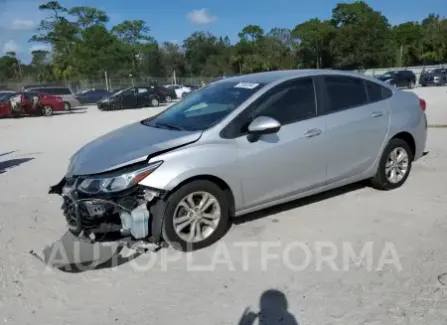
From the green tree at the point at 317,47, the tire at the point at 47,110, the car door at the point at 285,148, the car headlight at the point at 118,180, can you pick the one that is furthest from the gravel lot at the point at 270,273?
the green tree at the point at 317,47

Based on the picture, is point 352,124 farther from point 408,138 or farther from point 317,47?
point 317,47

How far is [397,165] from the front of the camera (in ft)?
19.3

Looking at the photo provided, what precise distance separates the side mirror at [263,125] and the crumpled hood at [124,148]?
52cm

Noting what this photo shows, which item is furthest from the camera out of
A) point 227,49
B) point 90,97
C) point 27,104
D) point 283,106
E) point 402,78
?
point 227,49

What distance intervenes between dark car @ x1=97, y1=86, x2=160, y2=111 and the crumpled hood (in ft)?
78.6

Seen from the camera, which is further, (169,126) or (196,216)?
(169,126)

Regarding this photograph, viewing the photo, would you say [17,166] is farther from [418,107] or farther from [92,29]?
[92,29]

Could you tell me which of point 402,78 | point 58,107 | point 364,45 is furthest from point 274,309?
point 364,45

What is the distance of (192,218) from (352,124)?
2.25m

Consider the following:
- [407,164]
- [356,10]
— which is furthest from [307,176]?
[356,10]

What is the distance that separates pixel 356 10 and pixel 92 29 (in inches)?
1861

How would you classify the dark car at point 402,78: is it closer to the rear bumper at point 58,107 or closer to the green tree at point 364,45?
the rear bumper at point 58,107

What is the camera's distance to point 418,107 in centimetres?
603

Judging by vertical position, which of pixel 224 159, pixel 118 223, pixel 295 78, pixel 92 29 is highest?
pixel 92 29
